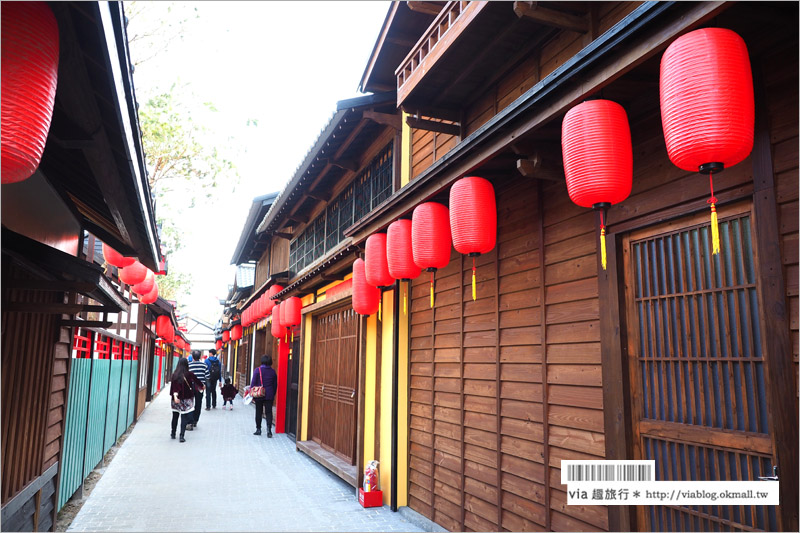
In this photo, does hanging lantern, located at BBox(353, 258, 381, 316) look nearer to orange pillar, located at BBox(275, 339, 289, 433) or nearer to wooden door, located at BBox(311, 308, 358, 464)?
wooden door, located at BBox(311, 308, 358, 464)

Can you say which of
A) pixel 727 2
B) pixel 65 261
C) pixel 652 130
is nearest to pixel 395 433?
pixel 65 261

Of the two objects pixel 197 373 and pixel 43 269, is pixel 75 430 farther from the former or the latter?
pixel 197 373

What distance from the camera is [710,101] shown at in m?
2.53

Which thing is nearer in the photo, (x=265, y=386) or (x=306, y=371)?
(x=306, y=371)

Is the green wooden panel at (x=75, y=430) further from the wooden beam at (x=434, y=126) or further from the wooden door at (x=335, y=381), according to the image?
the wooden beam at (x=434, y=126)

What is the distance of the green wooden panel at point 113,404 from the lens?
1040cm

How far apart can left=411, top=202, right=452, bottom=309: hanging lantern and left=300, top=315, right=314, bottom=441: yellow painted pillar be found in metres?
7.66

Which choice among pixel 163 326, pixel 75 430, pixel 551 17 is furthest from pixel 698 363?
pixel 163 326

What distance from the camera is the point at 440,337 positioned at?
677 cm

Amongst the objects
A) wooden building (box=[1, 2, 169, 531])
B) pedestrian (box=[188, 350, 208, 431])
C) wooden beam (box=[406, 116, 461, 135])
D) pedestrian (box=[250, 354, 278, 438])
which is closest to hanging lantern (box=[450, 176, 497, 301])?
wooden beam (box=[406, 116, 461, 135])

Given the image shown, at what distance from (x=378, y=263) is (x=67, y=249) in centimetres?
361

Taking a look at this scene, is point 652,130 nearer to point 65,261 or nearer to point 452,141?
point 452,141

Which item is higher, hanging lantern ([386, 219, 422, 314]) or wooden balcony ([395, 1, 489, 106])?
wooden balcony ([395, 1, 489, 106])

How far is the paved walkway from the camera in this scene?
674 centimetres
